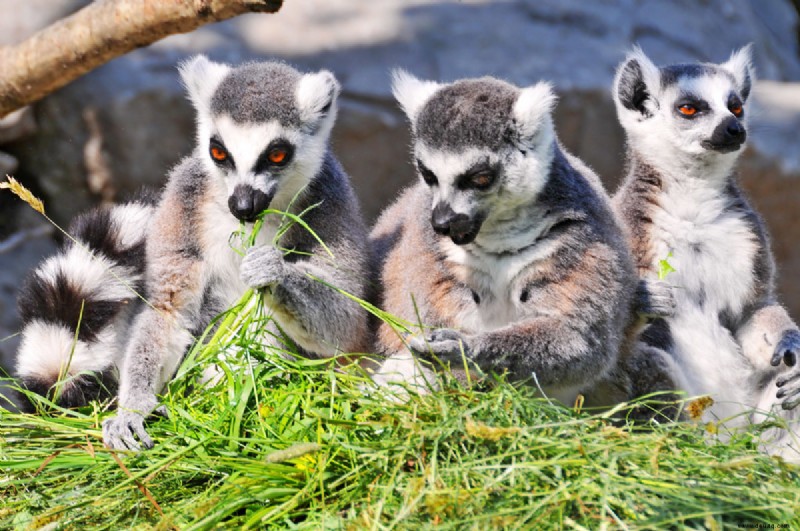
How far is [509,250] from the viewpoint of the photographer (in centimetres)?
348

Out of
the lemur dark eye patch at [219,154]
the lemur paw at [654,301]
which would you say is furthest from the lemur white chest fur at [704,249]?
the lemur dark eye patch at [219,154]

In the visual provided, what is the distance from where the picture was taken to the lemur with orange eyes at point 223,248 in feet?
12.2

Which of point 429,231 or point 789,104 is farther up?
point 429,231

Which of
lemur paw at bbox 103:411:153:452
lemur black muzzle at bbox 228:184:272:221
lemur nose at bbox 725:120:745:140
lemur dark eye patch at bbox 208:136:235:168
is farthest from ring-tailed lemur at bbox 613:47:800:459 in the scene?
lemur paw at bbox 103:411:153:452

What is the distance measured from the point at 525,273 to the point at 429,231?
1.42ft

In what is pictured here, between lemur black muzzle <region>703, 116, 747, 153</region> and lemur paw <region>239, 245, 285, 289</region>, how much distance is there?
1.98 meters

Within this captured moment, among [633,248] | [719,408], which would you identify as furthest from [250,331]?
[719,408]

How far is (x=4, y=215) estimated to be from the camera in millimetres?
6605

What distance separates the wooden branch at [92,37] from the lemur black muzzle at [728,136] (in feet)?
6.56

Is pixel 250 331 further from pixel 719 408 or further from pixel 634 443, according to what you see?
pixel 719 408

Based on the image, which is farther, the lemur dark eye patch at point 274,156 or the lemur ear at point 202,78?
the lemur ear at point 202,78

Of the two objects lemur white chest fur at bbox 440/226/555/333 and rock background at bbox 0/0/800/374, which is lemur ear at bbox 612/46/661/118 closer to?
lemur white chest fur at bbox 440/226/555/333

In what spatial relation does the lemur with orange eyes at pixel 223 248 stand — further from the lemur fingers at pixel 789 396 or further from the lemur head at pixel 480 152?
the lemur fingers at pixel 789 396

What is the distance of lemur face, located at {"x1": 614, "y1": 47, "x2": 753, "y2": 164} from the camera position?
422 centimetres
